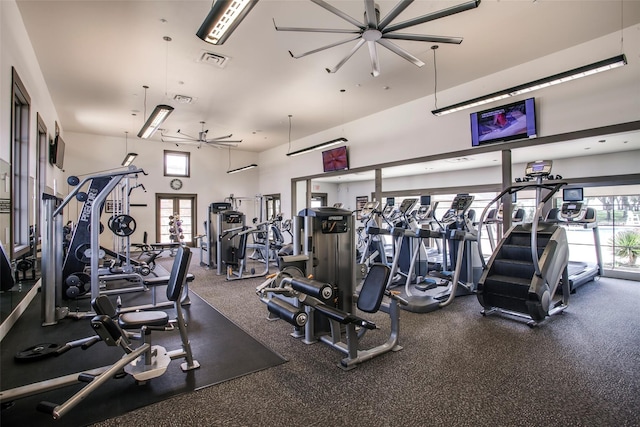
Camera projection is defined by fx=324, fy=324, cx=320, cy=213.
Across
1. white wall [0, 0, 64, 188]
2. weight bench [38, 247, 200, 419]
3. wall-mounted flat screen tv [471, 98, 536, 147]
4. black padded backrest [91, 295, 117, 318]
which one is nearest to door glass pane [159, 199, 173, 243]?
white wall [0, 0, 64, 188]

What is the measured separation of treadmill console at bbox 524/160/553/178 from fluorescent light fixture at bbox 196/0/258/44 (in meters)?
3.68

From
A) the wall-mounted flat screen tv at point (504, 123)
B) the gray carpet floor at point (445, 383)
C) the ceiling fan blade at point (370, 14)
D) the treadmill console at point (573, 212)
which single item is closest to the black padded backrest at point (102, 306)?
the gray carpet floor at point (445, 383)

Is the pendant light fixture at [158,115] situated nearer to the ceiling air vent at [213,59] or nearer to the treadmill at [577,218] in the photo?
the ceiling air vent at [213,59]

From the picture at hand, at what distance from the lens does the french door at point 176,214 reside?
11086mm

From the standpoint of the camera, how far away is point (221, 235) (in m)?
6.70

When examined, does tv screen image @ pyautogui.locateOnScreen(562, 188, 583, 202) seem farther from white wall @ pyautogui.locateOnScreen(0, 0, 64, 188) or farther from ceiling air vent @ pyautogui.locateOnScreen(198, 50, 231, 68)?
white wall @ pyautogui.locateOnScreen(0, 0, 64, 188)

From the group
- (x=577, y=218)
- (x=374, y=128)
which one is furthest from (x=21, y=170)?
(x=577, y=218)

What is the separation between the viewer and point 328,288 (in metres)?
2.60

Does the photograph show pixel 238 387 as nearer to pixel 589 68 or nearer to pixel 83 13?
pixel 83 13

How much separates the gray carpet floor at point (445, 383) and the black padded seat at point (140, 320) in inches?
21.8

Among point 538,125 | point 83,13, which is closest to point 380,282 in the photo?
point 538,125

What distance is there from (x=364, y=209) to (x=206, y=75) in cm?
379

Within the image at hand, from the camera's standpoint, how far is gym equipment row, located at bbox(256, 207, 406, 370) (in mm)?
2754

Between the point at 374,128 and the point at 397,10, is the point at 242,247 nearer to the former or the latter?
the point at 374,128
